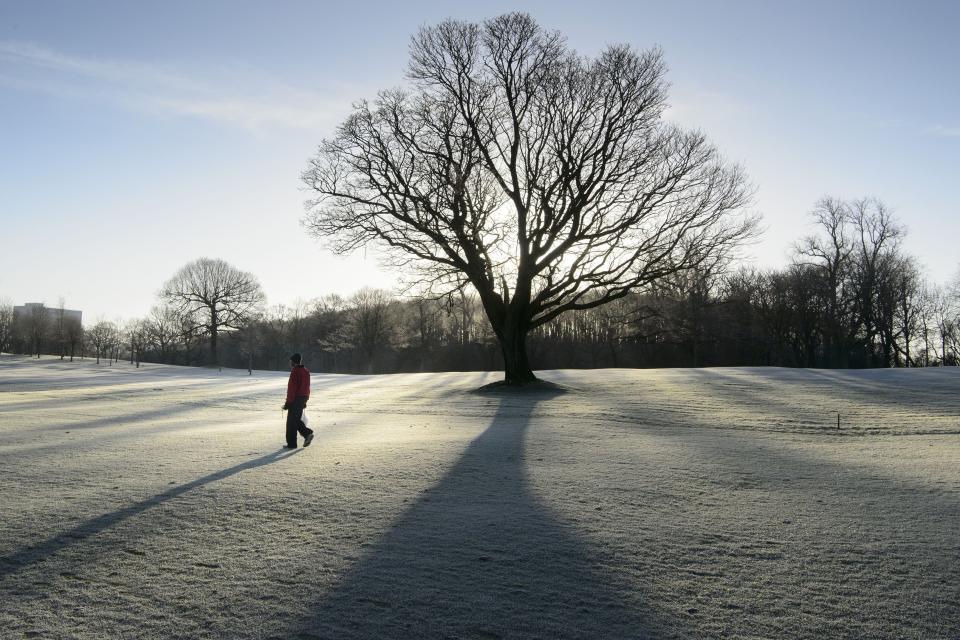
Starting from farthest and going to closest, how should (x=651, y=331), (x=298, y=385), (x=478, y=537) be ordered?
(x=651, y=331) < (x=298, y=385) < (x=478, y=537)

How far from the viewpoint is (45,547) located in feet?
16.9

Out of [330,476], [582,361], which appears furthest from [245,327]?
[330,476]

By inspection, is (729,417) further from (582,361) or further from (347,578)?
(582,361)

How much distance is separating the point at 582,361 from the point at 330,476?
2330 inches

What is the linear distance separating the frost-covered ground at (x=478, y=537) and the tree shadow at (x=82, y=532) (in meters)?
0.03

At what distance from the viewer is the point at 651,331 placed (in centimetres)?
Answer: 6194

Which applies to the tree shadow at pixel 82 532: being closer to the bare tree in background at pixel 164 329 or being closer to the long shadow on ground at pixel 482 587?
the long shadow on ground at pixel 482 587

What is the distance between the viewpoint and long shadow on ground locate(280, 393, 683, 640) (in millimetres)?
3844

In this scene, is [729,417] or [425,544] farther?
[729,417]

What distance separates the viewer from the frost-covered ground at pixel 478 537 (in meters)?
3.99

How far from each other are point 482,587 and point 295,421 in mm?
7898

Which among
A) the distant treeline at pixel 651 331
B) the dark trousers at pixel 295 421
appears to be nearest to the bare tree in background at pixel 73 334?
the distant treeline at pixel 651 331

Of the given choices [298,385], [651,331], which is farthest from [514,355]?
[651,331]

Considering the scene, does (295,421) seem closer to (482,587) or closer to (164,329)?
(482,587)
